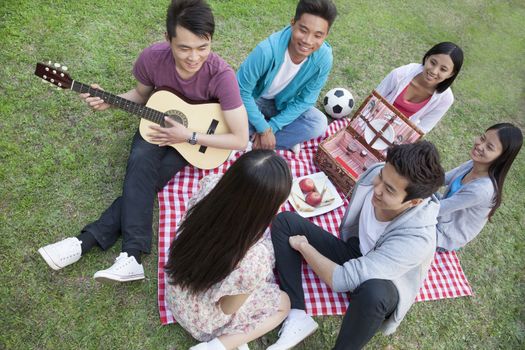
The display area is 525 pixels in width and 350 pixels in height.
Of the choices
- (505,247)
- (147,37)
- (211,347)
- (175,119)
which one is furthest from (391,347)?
(147,37)

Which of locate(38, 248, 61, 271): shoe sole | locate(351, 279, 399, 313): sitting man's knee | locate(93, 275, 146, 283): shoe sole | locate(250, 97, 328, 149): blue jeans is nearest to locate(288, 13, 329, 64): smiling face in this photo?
locate(250, 97, 328, 149): blue jeans

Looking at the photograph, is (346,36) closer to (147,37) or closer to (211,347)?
(147,37)

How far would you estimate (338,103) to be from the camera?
4.09 m

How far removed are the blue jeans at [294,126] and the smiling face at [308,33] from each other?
73cm

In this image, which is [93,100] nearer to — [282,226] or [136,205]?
[136,205]

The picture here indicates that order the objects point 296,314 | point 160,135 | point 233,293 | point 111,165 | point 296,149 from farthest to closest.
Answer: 1. point 296,149
2. point 111,165
3. point 160,135
4. point 296,314
5. point 233,293

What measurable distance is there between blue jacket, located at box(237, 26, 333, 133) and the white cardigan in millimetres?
740

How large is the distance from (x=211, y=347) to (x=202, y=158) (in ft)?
4.81

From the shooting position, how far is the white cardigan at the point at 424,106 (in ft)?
11.7

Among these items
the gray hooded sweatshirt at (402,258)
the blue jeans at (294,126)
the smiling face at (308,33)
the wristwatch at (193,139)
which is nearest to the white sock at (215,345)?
the gray hooded sweatshirt at (402,258)

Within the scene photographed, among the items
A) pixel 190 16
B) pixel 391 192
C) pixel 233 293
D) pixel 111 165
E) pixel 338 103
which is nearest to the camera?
pixel 233 293

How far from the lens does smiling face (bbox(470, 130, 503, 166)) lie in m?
2.81

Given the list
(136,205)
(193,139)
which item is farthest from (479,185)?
(136,205)

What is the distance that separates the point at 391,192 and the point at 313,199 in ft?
3.64
